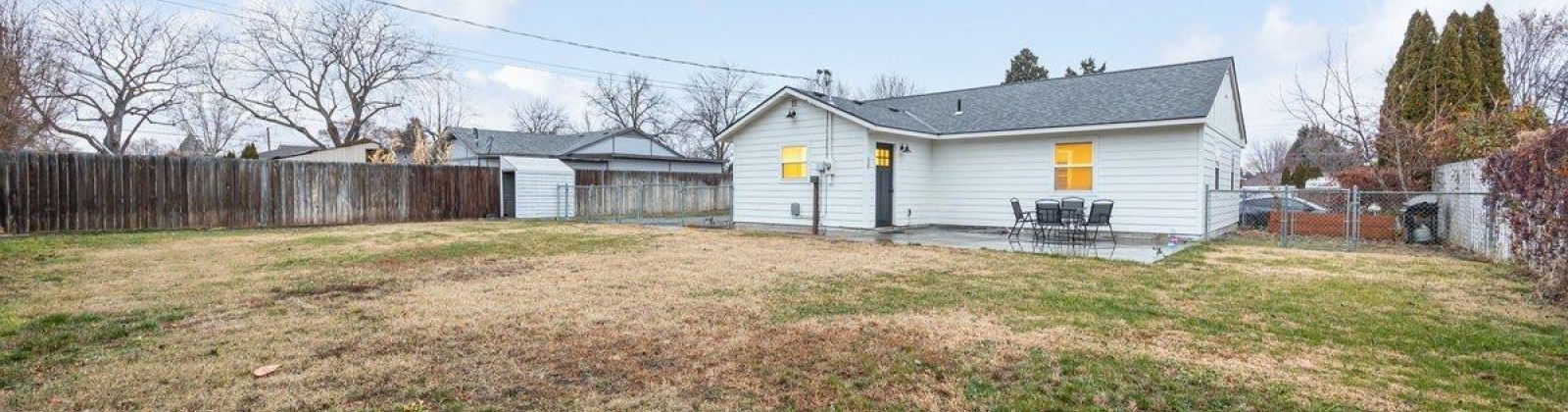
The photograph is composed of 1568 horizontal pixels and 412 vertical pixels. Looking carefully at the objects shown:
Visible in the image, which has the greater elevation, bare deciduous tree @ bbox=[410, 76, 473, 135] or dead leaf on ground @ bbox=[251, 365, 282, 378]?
bare deciduous tree @ bbox=[410, 76, 473, 135]

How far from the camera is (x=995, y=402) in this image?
9.27 feet

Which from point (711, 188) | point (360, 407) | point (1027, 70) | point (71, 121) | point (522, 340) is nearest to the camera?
point (360, 407)

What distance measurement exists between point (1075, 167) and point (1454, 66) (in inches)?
380

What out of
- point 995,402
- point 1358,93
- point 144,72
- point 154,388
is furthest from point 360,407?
point 144,72

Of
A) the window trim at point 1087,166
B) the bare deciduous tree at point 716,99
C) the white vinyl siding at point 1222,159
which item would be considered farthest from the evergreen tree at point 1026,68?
the window trim at point 1087,166

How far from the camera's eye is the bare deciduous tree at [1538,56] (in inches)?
731

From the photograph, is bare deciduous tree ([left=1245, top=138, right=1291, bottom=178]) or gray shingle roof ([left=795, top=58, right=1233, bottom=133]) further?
bare deciduous tree ([left=1245, top=138, right=1291, bottom=178])

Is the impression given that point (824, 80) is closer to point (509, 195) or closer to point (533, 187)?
point (533, 187)

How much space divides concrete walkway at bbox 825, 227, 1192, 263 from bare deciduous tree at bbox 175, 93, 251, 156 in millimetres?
30724

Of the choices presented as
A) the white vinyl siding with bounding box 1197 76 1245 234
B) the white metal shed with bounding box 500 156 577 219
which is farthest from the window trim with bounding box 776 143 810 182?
the white metal shed with bounding box 500 156 577 219

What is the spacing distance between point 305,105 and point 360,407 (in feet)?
113

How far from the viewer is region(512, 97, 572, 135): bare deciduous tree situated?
4625 centimetres

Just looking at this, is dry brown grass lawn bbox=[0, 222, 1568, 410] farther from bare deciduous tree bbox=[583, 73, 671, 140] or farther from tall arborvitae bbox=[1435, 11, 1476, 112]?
bare deciduous tree bbox=[583, 73, 671, 140]

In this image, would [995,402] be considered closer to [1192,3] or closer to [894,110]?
[894,110]
